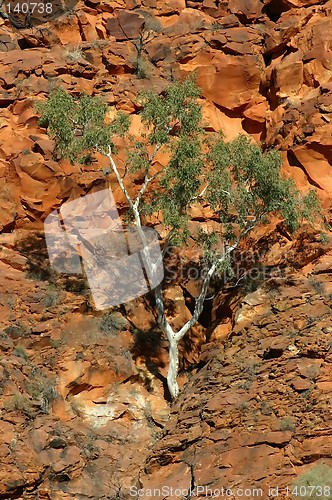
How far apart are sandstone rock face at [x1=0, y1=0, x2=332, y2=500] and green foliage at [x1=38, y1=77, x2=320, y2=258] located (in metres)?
1.18

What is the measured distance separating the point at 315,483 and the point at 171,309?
7.56m

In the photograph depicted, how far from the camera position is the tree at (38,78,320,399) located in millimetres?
20812

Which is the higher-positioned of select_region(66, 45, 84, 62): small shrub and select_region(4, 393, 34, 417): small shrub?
select_region(66, 45, 84, 62): small shrub

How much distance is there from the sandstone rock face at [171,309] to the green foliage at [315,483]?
31 cm

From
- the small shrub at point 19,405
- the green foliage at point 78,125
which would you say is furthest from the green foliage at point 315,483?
the green foliage at point 78,125

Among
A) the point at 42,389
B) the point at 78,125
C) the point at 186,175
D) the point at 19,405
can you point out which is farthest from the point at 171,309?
the point at 19,405

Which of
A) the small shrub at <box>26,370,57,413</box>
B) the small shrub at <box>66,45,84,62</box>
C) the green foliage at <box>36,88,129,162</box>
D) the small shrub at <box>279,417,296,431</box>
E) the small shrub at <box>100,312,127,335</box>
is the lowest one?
the small shrub at <box>100,312,127,335</box>

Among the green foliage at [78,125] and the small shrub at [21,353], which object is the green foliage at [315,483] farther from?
the green foliage at [78,125]

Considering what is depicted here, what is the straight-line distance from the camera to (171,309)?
A: 2162 centimetres

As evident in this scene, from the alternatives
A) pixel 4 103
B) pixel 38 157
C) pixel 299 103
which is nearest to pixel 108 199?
pixel 38 157

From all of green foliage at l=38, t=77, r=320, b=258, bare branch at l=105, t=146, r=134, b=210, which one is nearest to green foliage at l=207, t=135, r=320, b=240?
green foliage at l=38, t=77, r=320, b=258

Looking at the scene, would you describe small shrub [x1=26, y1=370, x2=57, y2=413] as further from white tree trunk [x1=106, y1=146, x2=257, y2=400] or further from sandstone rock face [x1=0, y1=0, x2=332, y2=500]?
white tree trunk [x1=106, y1=146, x2=257, y2=400]

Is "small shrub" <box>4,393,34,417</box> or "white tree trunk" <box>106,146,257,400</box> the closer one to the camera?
"small shrub" <box>4,393,34,417</box>

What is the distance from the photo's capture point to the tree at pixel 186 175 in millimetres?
20812
